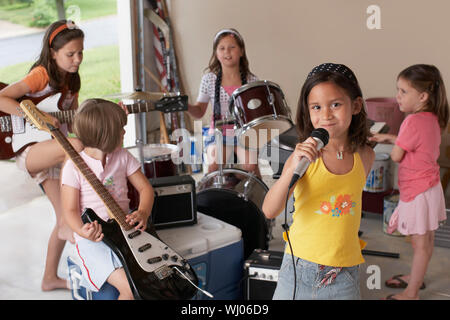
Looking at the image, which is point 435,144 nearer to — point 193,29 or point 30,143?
point 30,143

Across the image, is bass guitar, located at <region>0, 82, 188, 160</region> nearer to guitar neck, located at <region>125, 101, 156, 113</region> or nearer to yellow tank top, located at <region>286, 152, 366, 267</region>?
guitar neck, located at <region>125, 101, 156, 113</region>

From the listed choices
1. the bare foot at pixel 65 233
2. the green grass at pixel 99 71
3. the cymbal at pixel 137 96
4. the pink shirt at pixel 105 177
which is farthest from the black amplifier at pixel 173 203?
the green grass at pixel 99 71

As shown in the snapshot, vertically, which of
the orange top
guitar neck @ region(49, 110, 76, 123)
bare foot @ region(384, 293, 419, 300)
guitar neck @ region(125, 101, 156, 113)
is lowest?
bare foot @ region(384, 293, 419, 300)

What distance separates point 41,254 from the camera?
3127mm

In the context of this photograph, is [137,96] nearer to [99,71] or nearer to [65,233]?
[65,233]

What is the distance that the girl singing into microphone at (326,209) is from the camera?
5.10ft

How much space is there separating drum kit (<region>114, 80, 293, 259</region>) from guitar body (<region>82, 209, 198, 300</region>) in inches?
29.1

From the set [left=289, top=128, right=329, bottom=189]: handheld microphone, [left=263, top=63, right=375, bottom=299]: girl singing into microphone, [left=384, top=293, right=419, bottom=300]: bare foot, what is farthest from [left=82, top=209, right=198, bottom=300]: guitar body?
[left=384, top=293, right=419, bottom=300]: bare foot

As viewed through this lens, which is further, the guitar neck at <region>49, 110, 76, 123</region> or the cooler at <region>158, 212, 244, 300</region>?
the guitar neck at <region>49, 110, 76, 123</region>

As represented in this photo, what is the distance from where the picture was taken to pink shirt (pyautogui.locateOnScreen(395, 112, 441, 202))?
249 cm

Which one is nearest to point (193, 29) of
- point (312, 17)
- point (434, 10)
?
point (312, 17)

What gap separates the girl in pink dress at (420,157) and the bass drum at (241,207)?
27.7 inches

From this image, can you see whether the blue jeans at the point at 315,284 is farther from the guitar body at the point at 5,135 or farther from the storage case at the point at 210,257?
the guitar body at the point at 5,135

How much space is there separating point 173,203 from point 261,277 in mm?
525
